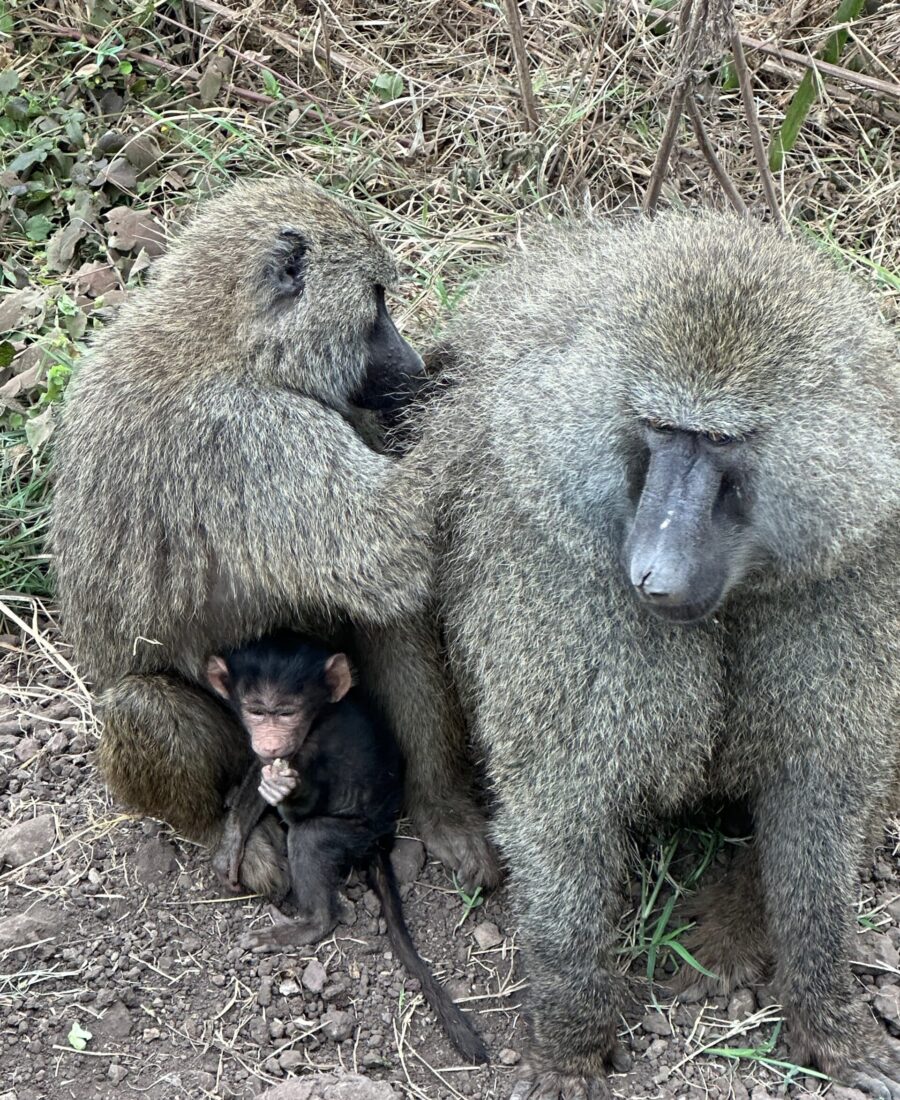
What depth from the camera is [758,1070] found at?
9.06ft

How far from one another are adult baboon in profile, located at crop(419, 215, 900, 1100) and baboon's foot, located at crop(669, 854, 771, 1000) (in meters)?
0.14

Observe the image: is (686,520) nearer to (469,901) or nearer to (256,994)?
(469,901)

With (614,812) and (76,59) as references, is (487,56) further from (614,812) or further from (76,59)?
(614,812)

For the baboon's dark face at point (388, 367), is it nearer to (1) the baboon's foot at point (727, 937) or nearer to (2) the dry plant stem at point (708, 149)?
(2) the dry plant stem at point (708, 149)

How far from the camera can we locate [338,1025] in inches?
112

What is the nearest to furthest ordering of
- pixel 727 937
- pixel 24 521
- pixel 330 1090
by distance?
pixel 330 1090 → pixel 727 937 → pixel 24 521

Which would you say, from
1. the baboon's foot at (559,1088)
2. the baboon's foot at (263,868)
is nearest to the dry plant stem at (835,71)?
the baboon's foot at (263,868)

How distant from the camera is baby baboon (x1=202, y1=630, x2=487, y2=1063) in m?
2.91

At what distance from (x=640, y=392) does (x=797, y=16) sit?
290cm

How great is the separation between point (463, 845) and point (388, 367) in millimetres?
1077

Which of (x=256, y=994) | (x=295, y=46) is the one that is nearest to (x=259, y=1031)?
(x=256, y=994)

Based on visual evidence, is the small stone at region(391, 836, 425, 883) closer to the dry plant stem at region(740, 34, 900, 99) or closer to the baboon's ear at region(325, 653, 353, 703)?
the baboon's ear at region(325, 653, 353, 703)

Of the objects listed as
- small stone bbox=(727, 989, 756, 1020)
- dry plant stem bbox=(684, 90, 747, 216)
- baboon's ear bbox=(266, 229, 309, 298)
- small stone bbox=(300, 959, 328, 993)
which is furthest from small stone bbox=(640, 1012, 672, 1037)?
dry plant stem bbox=(684, 90, 747, 216)

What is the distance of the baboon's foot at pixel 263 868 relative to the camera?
3.06 m
